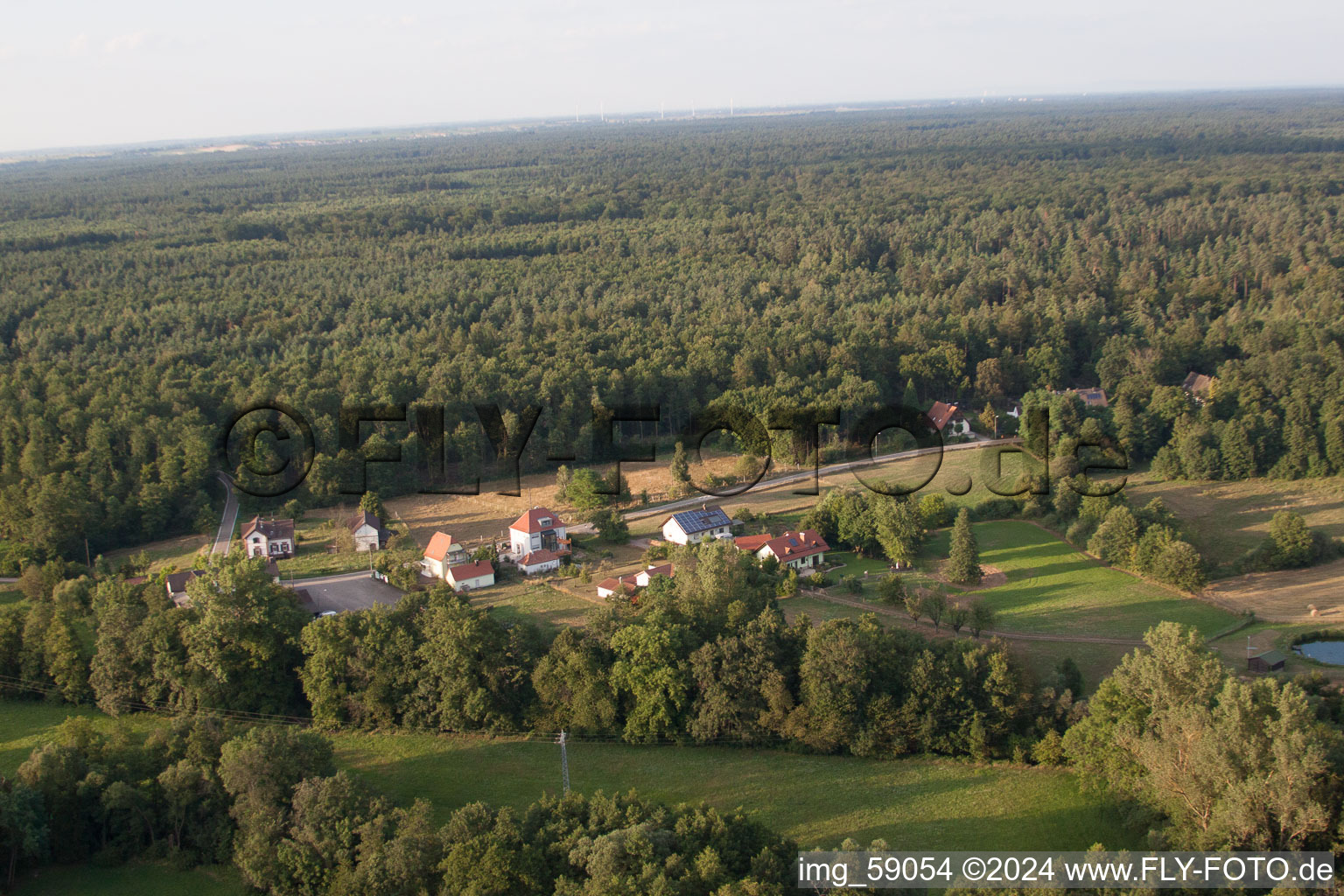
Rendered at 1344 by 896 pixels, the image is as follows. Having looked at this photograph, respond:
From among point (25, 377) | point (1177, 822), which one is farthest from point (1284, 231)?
point (25, 377)

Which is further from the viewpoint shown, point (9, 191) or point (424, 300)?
point (9, 191)

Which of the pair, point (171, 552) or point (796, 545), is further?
point (171, 552)

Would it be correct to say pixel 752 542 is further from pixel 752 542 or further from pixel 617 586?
pixel 617 586

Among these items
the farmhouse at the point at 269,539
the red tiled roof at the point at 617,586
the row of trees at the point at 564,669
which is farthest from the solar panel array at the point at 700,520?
the farmhouse at the point at 269,539

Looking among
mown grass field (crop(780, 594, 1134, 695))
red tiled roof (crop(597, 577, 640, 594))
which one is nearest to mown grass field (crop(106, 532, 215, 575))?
red tiled roof (crop(597, 577, 640, 594))

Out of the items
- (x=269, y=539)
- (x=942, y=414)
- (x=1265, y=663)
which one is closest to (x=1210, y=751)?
(x=1265, y=663)

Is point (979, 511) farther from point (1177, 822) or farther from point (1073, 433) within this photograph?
point (1177, 822)
